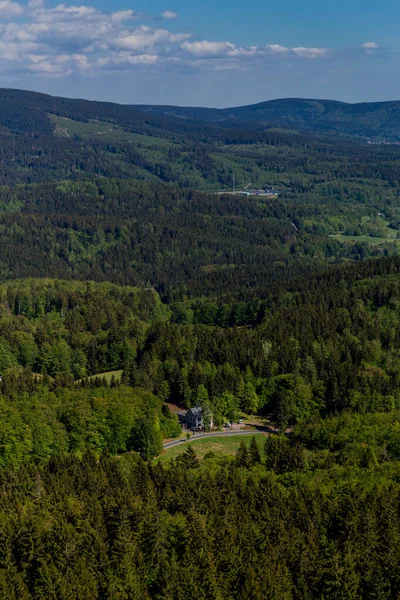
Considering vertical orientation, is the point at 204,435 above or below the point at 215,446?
below

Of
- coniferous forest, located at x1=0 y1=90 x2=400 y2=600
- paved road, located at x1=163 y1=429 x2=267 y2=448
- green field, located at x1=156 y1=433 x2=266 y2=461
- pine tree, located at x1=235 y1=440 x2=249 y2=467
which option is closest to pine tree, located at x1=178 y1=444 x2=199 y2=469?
coniferous forest, located at x1=0 y1=90 x2=400 y2=600

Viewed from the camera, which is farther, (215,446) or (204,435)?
(204,435)

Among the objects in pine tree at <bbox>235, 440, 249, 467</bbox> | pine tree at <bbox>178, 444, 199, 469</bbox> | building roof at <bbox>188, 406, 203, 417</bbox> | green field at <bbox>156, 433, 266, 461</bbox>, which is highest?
pine tree at <bbox>235, 440, 249, 467</bbox>

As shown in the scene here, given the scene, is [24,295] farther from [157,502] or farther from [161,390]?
[157,502]

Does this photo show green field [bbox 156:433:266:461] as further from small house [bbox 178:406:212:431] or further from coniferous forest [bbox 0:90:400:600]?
small house [bbox 178:406:212:431]

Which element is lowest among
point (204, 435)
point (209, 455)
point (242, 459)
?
point (204, 435)

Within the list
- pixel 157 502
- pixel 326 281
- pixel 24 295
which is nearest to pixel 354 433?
pixel 157 502

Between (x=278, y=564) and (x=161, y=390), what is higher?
(x=278, y=564)

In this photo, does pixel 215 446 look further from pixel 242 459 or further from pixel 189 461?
pixel 242 459

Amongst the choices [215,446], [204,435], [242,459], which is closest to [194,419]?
[204,435]
